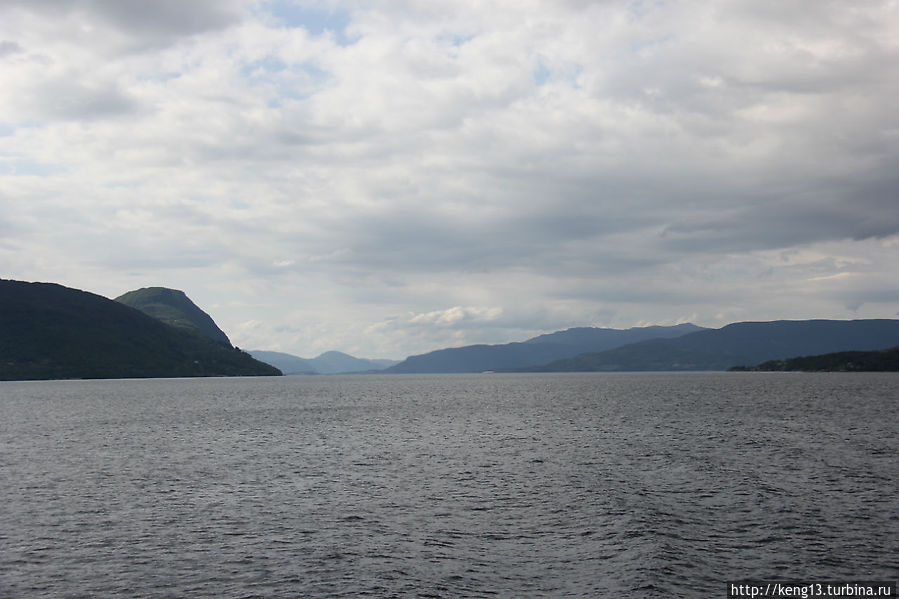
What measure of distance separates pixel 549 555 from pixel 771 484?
31.9 metres

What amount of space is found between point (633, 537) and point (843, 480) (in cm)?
3110

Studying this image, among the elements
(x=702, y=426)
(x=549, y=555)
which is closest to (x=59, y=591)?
(x=549, y=555)

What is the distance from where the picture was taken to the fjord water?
36.7 metres

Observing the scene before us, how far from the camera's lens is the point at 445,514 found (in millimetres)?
51562

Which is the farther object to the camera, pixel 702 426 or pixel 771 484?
pixel 702 426

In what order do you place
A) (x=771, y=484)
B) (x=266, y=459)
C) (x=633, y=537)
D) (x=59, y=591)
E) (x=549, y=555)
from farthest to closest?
(x=266, y=459), (x=771, y=484), (x=633, y=537), (x=549, y=555), (x=59, y=591)

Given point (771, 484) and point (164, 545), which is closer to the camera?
point (164, 545)

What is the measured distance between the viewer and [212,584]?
35625mm

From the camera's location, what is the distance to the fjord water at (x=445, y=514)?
1443 inches

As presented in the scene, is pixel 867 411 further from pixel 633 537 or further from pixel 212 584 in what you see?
pixel 212 584

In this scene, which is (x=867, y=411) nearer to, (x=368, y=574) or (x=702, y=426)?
(x=702, y=426)

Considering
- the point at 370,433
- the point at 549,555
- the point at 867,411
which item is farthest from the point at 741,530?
the point at 867,411

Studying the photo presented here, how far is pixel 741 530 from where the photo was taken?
45875mm

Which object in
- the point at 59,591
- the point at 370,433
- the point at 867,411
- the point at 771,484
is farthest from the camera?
the point at 867,411
